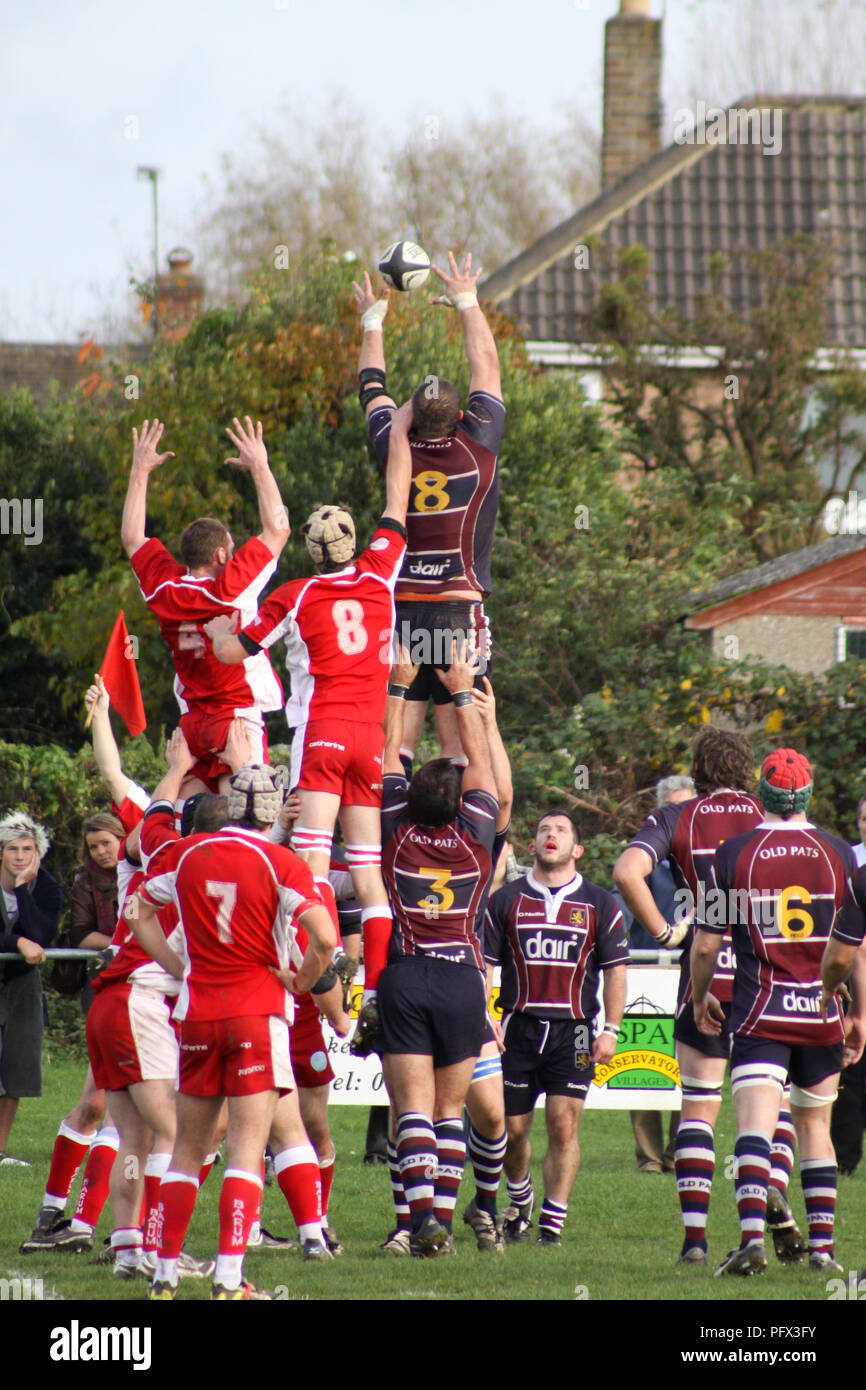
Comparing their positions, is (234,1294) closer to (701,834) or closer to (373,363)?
(701,834)

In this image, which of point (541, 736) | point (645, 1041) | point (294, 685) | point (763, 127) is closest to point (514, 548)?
point (541, 736)

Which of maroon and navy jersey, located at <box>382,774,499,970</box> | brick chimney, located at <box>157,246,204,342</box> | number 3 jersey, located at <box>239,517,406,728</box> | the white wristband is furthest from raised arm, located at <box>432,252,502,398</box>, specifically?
brick chimney, located at <box>157,246,204,342</box>

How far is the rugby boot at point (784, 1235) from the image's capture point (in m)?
8.34

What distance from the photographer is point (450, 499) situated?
9.59 metres

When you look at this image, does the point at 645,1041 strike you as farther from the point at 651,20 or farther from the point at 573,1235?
the point at 651,20

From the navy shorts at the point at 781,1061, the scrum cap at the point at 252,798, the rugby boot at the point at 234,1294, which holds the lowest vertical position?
the rugby boot at the point at 234,1294

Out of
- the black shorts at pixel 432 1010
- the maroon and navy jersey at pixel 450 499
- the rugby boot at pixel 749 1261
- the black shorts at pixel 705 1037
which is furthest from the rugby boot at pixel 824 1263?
the maroon and navy jersey at pixel 450 499

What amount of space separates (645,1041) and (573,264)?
19.8 m

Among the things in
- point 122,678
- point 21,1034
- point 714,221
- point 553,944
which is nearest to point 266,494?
point 122,678

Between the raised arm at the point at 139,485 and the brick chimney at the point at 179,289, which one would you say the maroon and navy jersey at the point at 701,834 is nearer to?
the raised arm at the point at 139,485

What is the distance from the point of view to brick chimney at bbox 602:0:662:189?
117 feet

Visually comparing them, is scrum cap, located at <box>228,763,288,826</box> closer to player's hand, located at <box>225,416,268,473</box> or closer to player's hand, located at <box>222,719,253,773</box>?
player's hand, located at <box>222,719,253,773</box>

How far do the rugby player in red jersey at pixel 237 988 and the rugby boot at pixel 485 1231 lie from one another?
6.34 feet

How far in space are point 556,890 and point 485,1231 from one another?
5.68ft
